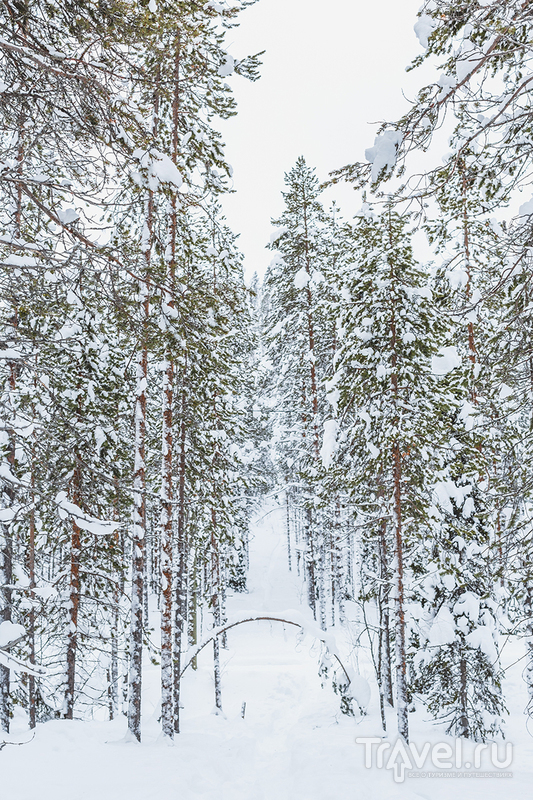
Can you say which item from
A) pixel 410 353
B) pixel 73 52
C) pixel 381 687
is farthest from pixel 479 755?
pixel 73 52

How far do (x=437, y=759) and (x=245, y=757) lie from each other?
3.98m

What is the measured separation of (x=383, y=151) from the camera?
4039 mm

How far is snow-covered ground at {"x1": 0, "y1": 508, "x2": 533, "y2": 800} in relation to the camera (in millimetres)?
6312

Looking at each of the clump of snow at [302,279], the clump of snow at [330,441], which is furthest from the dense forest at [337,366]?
the clump of snow at [302,279]

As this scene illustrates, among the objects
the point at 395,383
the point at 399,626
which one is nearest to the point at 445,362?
the point at 395,383

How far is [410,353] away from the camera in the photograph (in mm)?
8820

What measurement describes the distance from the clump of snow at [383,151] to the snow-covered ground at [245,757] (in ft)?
25.2

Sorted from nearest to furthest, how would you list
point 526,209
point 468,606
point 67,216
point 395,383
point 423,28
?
point 67,216 < point 423,28 < point 526,209 < point 395,383 < point 468,606

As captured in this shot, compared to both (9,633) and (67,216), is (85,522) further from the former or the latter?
(67,216)

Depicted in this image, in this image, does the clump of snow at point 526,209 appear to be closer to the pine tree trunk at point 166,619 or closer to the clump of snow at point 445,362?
the clump of snow at point 445,362

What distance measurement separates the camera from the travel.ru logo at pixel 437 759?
7.42 metres

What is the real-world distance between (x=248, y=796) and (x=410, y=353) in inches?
326

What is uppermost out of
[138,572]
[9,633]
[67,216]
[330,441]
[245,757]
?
[330,441]

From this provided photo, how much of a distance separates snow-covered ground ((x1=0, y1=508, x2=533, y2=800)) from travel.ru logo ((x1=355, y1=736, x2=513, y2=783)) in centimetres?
14
